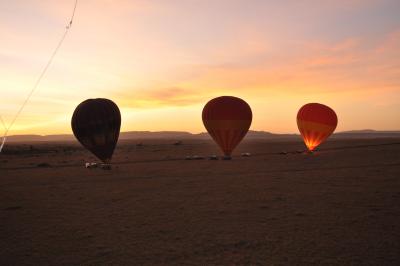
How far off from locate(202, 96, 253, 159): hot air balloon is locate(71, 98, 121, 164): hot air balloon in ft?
30.0

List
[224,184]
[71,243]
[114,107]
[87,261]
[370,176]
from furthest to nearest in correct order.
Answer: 1. [114,107]
2. [370,176]
3. [224,184]
4. [71,243]
5. [87,261]

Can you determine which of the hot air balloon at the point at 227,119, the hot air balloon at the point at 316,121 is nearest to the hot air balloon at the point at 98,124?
the hot air balloon at the point at 227,119

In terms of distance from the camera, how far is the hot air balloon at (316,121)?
38.3 meters

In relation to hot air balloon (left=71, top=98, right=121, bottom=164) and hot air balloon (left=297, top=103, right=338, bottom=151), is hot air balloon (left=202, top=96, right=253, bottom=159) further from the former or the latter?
hot air balloon (left=71, top=98, right=121, bottom=164)

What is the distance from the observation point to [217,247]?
9.28 m

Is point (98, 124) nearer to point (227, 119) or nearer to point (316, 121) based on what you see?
point (227, 119)

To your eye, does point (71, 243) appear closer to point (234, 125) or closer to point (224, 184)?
point (224, 184)

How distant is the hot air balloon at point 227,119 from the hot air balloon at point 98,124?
915 centimetres

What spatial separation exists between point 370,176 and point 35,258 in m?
18.4

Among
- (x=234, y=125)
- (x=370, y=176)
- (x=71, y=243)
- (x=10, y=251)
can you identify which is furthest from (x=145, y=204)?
(x=234, y=125)

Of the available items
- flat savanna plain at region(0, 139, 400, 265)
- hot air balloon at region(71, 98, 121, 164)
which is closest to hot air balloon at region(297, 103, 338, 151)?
flat savanna plain at region(0, 139, 400, 265)

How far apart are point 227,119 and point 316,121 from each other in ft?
37.1

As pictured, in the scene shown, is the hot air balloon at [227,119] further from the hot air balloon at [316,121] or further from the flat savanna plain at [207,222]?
the flat savanna plain at [207,222]

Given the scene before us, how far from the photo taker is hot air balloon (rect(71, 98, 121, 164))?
26.2 metres
